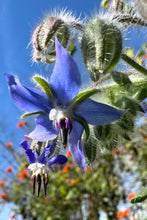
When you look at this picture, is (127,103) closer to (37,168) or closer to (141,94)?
(141,94)

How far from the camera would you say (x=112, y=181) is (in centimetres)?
335

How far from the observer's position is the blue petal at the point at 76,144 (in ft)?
2.01

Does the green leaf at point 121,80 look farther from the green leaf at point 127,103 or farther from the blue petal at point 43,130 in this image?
the blue petal at point 43,130

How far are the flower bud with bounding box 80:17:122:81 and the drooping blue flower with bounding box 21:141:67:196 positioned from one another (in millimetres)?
178

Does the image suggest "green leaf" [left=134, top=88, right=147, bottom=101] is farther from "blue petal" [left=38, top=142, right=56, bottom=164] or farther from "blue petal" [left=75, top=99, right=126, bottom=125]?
"blue petal" [left=38, top=142, right=56, bottom=164]

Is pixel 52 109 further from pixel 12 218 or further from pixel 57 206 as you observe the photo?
pixel 12 218

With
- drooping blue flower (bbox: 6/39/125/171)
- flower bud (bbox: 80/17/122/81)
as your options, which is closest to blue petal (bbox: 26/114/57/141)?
drooping blue flower (bbox: 6/39/125/171)

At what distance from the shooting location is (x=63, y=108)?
616 millimetres

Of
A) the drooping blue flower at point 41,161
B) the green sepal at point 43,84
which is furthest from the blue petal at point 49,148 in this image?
the green sepal at point 43,84

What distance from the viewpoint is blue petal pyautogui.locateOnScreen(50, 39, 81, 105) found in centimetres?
52

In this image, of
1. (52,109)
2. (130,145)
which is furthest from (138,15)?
(130,145)

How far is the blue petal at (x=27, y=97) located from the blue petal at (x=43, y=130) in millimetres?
20

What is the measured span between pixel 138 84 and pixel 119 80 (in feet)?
0.16

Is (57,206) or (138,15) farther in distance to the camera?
(57,206)
